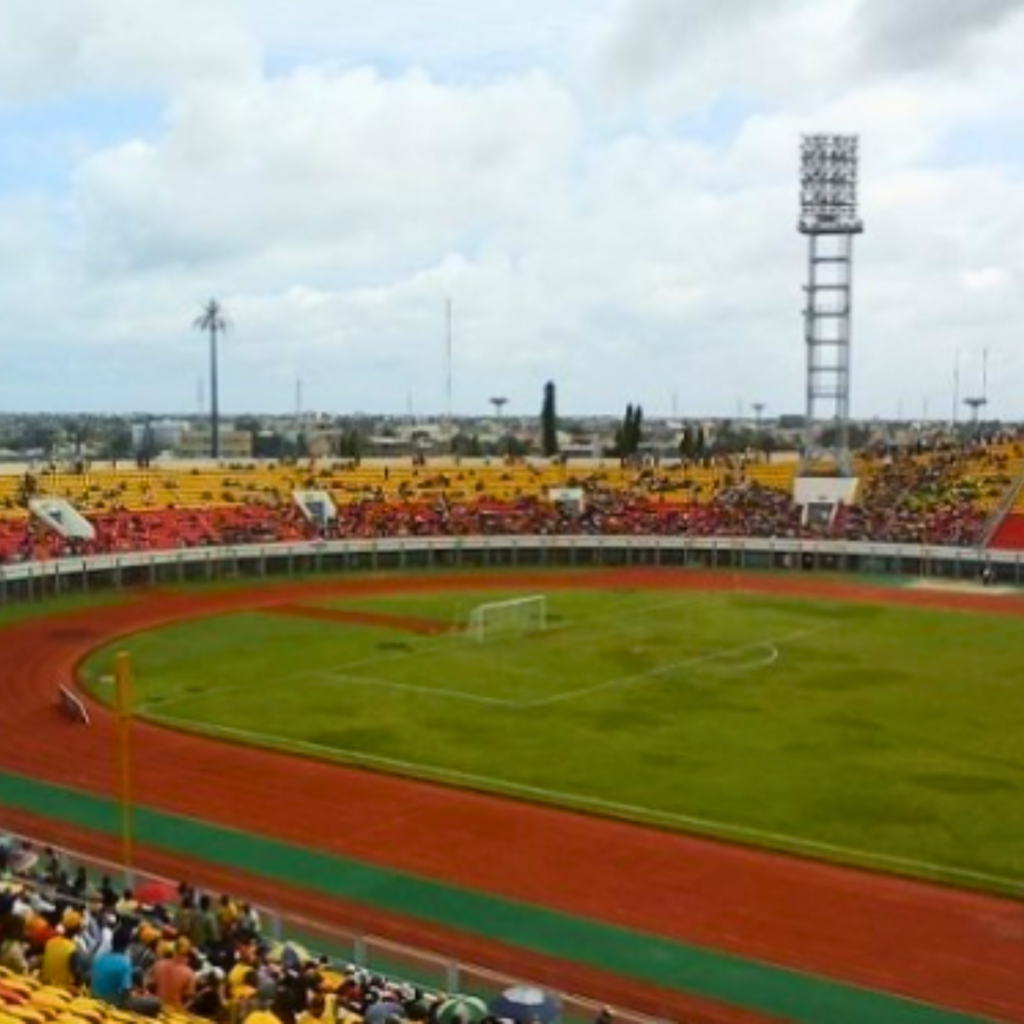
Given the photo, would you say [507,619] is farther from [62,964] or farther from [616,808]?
[62,964]

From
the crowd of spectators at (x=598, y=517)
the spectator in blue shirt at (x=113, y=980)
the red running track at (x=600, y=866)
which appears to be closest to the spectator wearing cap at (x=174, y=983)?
the spectator in blue shirt at (x=113, y=980)

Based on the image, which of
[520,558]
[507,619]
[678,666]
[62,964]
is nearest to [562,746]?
[678,666]

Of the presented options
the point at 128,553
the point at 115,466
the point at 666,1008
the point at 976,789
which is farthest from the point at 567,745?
the point at 115,466

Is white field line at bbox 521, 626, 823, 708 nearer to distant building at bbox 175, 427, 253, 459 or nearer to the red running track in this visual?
the red running track

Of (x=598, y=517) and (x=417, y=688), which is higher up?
(x=598, y=517)

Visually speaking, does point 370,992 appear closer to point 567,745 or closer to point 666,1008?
point 666,1008

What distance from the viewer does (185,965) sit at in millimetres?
15281

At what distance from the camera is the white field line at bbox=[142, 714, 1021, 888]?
25219 millimetres

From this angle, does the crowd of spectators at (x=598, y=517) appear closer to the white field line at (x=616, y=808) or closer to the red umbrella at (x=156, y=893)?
the white field line at (x=616, y=808)

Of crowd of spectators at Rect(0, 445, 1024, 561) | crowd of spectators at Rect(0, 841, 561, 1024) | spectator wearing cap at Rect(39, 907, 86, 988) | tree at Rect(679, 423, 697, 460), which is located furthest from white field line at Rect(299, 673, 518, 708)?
tree at Rect(679, 423, 697, 460)

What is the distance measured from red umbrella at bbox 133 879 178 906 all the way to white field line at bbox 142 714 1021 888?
1040 cm

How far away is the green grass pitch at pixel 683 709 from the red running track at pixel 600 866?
1144mm

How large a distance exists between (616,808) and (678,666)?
1568 centimetres

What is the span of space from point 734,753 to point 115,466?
68.3m
